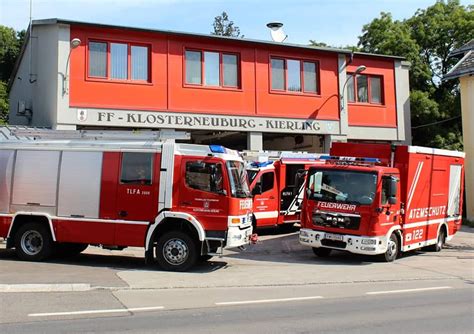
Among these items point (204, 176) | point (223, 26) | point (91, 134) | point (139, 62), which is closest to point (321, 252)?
point (204, 176)

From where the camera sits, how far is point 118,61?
21.2 meters

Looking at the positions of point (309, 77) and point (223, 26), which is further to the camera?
point (223, 26)

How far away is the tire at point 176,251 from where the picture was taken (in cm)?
1160

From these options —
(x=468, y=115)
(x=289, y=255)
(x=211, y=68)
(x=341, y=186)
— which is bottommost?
(x=289, y=255)

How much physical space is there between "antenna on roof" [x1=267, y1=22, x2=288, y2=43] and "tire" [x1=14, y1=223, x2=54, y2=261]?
16.0m

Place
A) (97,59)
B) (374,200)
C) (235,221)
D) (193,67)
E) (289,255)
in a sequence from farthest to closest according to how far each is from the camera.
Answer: (193,67), (97,59), (289,255), (374,200), (235,221)

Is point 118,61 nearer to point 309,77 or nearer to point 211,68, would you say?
point 211,68

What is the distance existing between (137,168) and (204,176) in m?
1.55

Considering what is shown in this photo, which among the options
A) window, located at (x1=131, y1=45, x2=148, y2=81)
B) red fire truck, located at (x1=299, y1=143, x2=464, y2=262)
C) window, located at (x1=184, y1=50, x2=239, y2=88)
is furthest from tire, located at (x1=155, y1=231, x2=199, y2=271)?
window, located at (x1=184, y1=50, x2=239, y2=88)

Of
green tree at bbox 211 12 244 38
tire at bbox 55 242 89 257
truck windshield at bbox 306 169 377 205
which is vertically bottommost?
tire at bbox 55 242 89 257

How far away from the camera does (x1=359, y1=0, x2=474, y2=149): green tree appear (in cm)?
3438

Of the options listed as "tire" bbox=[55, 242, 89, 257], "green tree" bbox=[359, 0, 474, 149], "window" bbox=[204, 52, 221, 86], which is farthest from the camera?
"green tree" bbox=[359, 0, 474, 149]

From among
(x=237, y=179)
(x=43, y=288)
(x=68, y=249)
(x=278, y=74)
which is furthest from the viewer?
(x=278, y=74)

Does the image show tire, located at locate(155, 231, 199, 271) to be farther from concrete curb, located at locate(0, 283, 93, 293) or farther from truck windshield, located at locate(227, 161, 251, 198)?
concrete curb, located at locate(0, 283, 93, 293)
